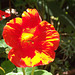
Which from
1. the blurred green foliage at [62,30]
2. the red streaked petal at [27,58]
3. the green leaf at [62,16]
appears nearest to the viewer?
the red streaked petal at [27,58]

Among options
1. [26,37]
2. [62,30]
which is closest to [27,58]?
[26,37]

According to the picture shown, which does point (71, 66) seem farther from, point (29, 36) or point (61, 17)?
point (29, 36)

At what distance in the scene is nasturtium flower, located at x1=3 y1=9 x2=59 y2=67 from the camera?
577 millimetres

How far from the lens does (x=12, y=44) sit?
1.92ft

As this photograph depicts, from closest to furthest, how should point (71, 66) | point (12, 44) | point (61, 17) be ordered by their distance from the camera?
1. point (12, 44)
2. point (71, 66)
3. point (61, 17)

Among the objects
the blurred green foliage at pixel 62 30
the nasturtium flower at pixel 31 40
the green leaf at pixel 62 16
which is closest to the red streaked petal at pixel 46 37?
the nasturtium flower at pixel 31 40

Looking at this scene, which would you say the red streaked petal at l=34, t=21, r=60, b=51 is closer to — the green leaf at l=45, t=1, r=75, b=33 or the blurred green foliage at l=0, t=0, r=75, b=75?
the blurred green foliage at l=0, t=0, r=75, b=75

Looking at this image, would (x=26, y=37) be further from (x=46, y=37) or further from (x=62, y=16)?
(x=62, y=16)

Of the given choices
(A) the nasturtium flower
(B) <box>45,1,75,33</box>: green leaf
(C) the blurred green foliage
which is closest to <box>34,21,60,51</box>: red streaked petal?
(A) the nasturtium flower

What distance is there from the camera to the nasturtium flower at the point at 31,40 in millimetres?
577

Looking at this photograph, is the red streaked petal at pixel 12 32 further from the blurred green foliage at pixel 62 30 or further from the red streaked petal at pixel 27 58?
the blurred green foliage at pixel 62 30

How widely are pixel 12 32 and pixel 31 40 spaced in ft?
0.32

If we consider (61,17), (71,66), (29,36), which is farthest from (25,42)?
(61,17)

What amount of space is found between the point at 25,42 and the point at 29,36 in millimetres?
29
